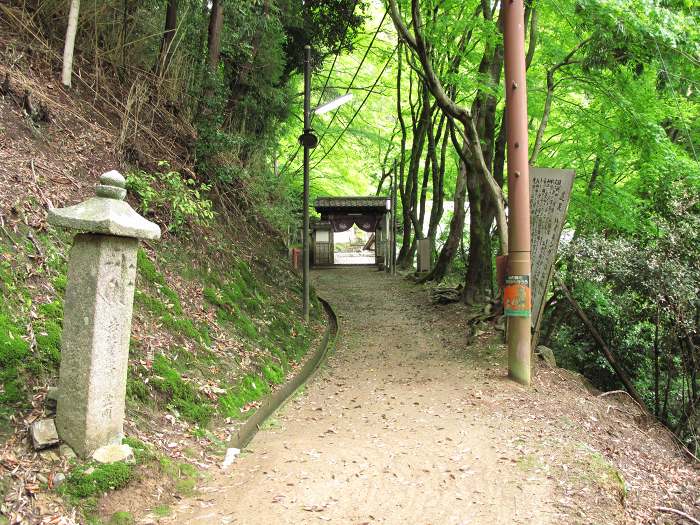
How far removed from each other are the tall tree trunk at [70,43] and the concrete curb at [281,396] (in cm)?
529

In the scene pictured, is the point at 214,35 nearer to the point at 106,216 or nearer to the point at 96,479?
the point at 106,216

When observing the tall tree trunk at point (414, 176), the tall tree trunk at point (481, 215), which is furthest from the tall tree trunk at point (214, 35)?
the tall tree trunk at point (414, 176)

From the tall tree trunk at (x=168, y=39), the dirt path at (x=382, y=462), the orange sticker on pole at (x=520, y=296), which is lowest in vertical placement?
the dirt path at (x=382, y=462)

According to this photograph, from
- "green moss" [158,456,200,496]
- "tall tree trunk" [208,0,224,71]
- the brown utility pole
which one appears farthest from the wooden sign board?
"tall tree trunk" [208,0,224,71]

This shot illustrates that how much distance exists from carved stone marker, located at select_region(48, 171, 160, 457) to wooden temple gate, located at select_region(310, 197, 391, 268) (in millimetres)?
18924

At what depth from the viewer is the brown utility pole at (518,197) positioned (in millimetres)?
7285

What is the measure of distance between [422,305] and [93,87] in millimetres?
9379

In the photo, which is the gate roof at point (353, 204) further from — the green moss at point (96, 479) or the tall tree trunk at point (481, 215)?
the green moss at point (96, 479)

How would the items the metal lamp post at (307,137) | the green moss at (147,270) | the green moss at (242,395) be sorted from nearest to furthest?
the green moss at (242,395), the green moss at (147,270), the metal lamp post at (307,137)

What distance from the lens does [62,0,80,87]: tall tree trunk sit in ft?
22.3

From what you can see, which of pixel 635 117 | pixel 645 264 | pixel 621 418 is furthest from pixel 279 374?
pixel 635 117

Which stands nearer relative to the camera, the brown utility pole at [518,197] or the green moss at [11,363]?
the green moss at [11,363]

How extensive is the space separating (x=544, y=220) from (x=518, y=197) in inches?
46.9

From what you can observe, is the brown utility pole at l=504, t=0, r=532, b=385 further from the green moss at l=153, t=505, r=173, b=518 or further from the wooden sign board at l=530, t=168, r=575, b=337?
the green moss at l=153, t=505, r=173, b=518
